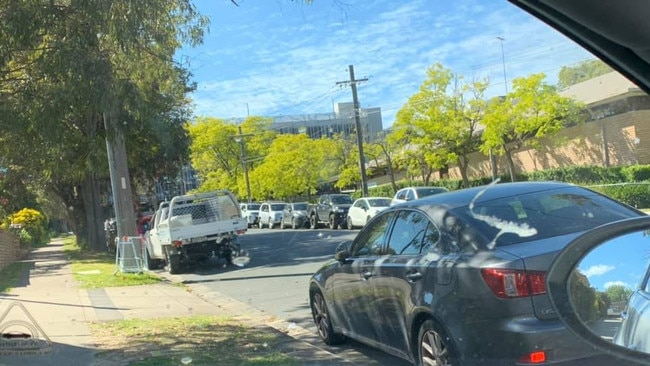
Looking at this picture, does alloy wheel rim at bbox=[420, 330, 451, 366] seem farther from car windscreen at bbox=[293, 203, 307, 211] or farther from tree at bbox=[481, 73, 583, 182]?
car windscreen at bbox=[293, 203, 307, 211]

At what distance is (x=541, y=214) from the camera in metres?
5.03

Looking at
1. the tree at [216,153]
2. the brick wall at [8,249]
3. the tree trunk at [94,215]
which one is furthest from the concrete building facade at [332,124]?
the brick wall at [8,249]

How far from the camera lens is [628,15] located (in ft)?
11.4

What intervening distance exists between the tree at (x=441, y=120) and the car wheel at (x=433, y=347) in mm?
29500

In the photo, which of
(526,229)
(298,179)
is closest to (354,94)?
(298,179)

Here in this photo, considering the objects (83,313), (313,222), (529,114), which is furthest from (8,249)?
(529,114)

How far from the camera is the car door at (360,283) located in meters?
6.22

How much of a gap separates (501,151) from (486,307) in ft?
96.9

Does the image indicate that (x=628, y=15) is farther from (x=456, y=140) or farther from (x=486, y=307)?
(x=456, y=140)

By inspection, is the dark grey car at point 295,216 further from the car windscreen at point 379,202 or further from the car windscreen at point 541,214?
the car windscreen at point 541,214

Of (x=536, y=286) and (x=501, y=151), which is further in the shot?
(x=501, y=151)

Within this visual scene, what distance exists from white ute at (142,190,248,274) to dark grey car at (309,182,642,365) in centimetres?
1075

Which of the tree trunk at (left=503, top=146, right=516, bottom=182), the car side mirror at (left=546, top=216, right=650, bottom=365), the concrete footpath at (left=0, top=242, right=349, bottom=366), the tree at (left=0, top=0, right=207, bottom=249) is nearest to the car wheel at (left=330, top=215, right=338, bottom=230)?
the tree trunk at (left=503, top=146, right=516, bottom=182)

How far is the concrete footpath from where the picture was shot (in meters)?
6.77
